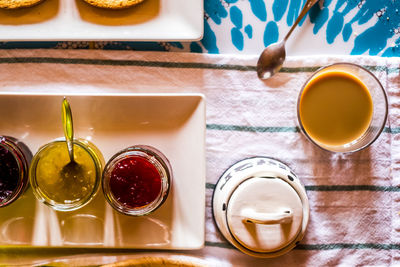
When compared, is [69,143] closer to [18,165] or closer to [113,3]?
[18,165]

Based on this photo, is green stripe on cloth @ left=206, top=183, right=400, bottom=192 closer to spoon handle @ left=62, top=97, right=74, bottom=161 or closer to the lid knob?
the lid knob

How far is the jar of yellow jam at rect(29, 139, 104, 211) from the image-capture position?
2.45 ft

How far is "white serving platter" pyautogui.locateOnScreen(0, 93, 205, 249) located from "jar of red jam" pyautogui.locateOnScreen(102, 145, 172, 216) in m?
0.06

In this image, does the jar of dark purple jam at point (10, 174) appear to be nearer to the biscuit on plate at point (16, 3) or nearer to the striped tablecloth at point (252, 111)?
the striped tablecloth at point (252, 111)

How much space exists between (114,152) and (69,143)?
107mm

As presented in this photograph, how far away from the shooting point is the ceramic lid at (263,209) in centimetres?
77

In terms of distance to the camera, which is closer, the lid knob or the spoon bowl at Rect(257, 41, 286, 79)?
the lid knob

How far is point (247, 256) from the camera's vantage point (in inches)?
34.0

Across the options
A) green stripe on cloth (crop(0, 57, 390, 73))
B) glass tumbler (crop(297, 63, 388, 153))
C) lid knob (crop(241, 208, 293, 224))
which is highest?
green stripe on cloth (crop(0, 57, 390, 73))

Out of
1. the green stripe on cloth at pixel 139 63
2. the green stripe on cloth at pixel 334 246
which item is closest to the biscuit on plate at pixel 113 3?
the green stripe on cloth at pixel 139 63

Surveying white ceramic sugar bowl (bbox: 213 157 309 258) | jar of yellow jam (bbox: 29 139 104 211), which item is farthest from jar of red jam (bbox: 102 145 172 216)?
white ceramic sugar bowl (bbox: 213 157 309 258)

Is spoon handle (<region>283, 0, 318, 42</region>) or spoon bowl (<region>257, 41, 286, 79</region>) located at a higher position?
spoon handle (<region>283, 0, 318, 42</region>)

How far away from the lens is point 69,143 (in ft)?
2.42

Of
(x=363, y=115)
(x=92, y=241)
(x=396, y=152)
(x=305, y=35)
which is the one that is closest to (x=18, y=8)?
(x=92, y=241)
